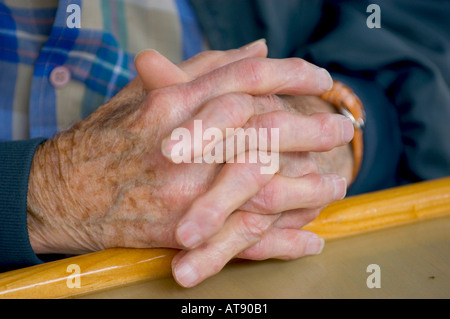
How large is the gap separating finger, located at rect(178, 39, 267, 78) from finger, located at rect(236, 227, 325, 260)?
0.21m

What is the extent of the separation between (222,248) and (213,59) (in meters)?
0.23

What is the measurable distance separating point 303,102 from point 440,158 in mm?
279

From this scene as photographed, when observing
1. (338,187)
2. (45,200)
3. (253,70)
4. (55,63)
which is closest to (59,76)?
(55,63)

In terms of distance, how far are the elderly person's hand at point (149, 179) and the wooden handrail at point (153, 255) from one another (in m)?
0.03

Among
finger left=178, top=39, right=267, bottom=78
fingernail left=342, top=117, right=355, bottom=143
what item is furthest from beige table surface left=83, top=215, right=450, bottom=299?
finger left=178, top=39, right=267, bottom=78

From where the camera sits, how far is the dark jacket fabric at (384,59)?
32.2 inches

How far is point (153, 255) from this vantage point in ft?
1.65

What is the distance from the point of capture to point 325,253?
0.52 metres

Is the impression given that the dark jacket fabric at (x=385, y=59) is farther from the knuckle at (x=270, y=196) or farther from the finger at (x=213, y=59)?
the knuckle at (x=270, y=196)

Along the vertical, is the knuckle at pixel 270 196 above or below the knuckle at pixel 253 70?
below

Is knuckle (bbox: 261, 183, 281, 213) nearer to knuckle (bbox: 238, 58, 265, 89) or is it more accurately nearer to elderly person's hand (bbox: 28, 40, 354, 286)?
elderly person's hand (bbox: 28, 40, 354, 286)

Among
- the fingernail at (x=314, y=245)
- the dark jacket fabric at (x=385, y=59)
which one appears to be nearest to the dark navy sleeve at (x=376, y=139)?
the dark jacket fabric at (x=385, y=59)

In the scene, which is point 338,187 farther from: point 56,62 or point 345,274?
point 56,62
